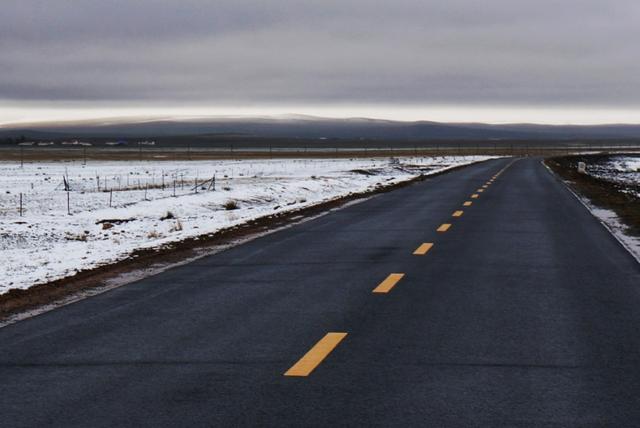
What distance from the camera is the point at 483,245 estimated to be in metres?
14.9

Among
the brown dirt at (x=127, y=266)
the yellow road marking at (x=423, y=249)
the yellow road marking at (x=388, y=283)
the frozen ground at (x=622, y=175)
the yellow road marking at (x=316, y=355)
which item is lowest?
the frozen ground at (x=622, y=175)

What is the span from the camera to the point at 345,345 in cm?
731

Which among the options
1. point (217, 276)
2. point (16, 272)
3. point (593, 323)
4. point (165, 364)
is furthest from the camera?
point (16, 272)

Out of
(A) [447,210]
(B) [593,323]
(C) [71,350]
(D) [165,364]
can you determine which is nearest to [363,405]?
(D) [165,364]

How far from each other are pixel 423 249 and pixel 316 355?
25.0 feet

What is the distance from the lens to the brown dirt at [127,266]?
32.3ft

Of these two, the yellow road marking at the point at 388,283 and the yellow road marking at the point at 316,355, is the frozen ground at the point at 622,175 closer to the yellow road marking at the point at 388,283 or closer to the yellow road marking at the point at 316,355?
the yellow road marking at the point at 388,283

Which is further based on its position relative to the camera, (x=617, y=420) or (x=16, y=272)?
(x=16, y=272)

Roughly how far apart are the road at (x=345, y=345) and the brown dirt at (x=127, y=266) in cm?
58

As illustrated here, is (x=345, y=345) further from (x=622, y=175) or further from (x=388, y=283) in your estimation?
(x=622, y=175)

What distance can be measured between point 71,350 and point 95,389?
1.35 metres

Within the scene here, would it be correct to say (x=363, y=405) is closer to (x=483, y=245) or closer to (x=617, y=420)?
(x=617, y=420)

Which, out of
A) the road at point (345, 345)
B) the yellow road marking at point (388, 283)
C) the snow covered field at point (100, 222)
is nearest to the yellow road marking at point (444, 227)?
the road at point (345, 345)

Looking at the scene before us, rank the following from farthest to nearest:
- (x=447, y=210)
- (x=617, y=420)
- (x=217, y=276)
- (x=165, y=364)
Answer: (x=447, y=210)
(x=217, y=276)
(x=165, y=364)
(x=617, y=420)
